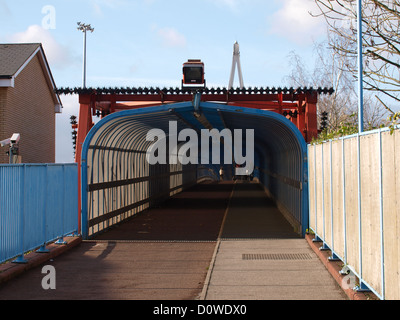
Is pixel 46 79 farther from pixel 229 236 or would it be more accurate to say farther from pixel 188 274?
pixel 188 274

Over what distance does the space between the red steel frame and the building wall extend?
11.4ft

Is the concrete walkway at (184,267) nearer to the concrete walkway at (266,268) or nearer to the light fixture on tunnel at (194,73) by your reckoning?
the concrete walkway at (266,268)

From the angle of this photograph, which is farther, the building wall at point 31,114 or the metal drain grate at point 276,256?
the building wall at point 31,114

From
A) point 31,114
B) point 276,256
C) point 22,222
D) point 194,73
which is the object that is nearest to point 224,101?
point 194,73

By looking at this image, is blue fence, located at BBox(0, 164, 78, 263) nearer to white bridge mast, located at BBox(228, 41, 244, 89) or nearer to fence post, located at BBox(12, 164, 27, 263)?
fence post, located at BBox(12, 164, 27, 263)

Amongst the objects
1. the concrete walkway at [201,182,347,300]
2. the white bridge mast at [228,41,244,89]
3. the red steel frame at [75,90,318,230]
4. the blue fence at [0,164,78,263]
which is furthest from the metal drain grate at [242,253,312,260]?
the white bridge mast at [228,41,244,89]

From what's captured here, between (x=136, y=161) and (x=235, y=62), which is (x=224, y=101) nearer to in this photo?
(x=136, y=161)

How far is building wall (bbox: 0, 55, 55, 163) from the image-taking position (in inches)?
833

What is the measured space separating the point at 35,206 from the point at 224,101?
1141cm

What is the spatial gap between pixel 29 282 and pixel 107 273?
1.26 meters

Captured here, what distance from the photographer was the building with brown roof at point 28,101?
21.1 meters

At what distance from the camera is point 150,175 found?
22.0m

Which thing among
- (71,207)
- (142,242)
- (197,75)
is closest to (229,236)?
(142,242)

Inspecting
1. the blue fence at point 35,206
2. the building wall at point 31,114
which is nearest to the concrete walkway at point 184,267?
the blue fence at point 35,206
